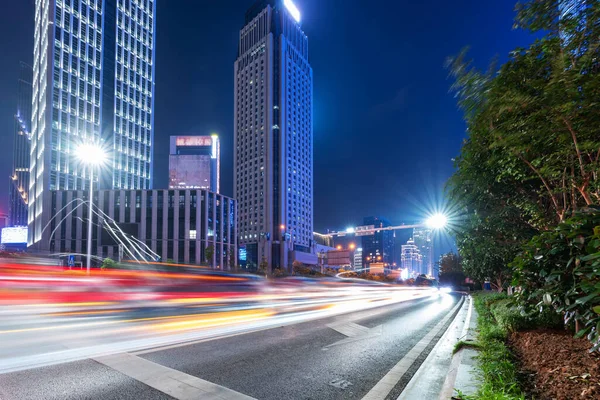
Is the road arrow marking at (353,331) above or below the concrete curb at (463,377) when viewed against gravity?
below

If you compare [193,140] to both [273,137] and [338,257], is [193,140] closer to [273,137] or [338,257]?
[273,137]

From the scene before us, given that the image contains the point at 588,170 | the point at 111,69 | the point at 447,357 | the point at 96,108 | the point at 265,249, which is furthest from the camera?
the point at 265,249

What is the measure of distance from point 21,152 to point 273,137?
118m

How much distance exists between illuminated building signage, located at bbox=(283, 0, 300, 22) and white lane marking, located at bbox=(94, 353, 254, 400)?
175990mm

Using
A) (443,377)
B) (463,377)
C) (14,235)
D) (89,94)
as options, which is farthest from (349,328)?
(89,94)

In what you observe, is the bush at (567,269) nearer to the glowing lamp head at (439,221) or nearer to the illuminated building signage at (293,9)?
the glowing lamp head at (439,221)

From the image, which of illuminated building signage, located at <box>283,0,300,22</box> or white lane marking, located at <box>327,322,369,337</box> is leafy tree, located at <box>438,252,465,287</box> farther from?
illuminated building signage, located at <box>283,0,300,22</box>

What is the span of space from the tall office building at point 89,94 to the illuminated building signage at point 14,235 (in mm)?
2352

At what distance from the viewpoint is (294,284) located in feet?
94.7

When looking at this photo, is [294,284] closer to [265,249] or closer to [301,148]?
[265,249]

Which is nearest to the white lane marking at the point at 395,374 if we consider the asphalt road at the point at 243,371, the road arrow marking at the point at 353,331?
the asphalt road at the point at 243,371

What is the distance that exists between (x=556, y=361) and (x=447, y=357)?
244 cm

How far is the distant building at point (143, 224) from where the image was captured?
7744 centimetres

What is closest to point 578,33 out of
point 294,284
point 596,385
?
point 596,385
